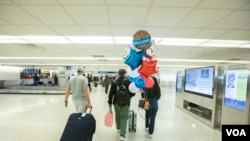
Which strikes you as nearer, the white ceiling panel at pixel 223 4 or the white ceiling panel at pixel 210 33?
the white ceiling panel at pixel 223 4

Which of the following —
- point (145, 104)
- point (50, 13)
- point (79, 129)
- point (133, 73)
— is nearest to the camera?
point (79, 129)

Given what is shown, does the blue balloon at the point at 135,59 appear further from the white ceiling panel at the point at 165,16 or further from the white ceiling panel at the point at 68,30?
the white ceiling panel at the point at 68,30

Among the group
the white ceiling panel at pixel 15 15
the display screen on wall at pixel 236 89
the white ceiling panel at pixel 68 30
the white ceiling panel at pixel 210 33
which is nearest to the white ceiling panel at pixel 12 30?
the white ceiling panel at pixel 15 15

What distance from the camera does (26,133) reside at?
377 cm

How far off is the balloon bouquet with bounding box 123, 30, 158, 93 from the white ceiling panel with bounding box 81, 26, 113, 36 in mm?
1815

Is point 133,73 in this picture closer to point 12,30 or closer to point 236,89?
point 236,89

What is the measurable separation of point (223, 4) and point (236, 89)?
225 centimetres

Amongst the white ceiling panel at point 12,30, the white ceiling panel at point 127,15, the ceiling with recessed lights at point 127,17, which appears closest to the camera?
the ceiling with recessed lights at point 127,17

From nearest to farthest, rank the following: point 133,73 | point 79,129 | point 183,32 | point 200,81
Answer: point 79,129 → point 133,73 → point 183,32 → point 200,81

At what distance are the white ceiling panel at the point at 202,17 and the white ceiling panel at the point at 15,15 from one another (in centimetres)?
313

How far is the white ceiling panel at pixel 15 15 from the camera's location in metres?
2.86

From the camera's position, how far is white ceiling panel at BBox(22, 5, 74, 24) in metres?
2.80

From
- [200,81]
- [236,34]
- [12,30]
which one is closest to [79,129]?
[12,30]

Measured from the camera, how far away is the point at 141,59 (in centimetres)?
226
